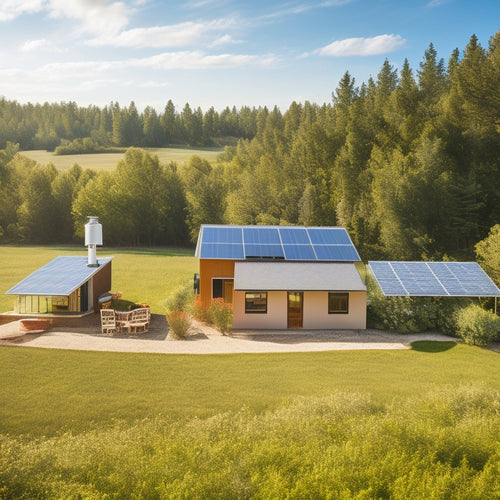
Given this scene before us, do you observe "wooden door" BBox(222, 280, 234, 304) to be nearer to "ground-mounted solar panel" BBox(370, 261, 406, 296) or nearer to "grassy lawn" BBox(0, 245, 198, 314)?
"grassy lawn" BBox(0, 245, 198, 314)

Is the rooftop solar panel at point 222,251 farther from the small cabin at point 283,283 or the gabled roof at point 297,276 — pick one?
the gabled roof at point 297,276

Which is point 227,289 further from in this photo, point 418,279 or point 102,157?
point 102,157

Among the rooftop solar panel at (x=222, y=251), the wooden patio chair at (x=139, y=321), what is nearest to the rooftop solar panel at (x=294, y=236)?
the rooftop solar panel at (x=222, y=251)

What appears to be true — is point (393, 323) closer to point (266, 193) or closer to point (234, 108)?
point (266, 193)

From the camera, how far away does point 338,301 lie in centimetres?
2216

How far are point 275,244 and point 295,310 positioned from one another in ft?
12.8

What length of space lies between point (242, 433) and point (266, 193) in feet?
157

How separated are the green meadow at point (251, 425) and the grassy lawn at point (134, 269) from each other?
11.2 m

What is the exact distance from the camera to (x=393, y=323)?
72.0 ft

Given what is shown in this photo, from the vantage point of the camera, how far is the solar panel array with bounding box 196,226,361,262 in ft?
77.6

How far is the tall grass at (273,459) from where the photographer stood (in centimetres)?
801

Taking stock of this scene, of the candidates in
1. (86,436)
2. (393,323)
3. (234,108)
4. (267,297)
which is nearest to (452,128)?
(393,323)

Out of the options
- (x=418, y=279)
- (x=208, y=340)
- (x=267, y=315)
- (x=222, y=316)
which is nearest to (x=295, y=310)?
(x=267, y=315)

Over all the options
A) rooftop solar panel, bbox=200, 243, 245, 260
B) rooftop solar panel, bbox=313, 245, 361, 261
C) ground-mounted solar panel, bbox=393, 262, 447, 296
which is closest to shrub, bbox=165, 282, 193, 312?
rooftop solar panel, bbox=200, 243, 245, 260
